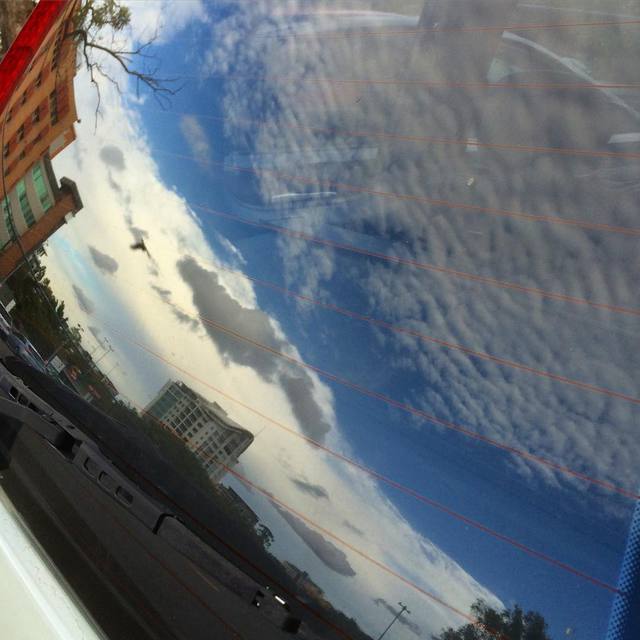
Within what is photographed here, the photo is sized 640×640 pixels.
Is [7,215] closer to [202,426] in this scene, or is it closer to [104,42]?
[104,42]

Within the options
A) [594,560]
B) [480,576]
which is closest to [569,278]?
[594,560]

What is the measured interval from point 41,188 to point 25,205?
12 centimetres

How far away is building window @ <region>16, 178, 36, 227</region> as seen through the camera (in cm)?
229

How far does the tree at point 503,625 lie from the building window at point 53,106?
6.31ft

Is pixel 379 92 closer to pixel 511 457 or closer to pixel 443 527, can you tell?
pixel 511 457

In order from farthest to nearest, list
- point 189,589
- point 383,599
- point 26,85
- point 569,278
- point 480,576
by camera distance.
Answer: point 26,85 < point 189,589 < point 383,599 < point 480,576 < point 569,278

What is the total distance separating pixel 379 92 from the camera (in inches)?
54.4

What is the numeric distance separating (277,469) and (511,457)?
652mm

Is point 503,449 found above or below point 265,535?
above

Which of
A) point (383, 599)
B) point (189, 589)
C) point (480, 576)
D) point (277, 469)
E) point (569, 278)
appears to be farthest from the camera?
point (189, 589)

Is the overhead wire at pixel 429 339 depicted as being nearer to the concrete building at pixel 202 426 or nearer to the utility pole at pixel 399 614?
the concrete building at pixel 202 426

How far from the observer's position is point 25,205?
2.32 metres

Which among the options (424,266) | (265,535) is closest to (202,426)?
(265,535)

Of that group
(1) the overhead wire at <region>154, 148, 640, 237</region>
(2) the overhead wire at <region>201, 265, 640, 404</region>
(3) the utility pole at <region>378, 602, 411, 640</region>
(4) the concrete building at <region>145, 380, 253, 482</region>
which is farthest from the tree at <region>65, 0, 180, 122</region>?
(3) the utility pole at <region>378, 602, 411, 640</region>
